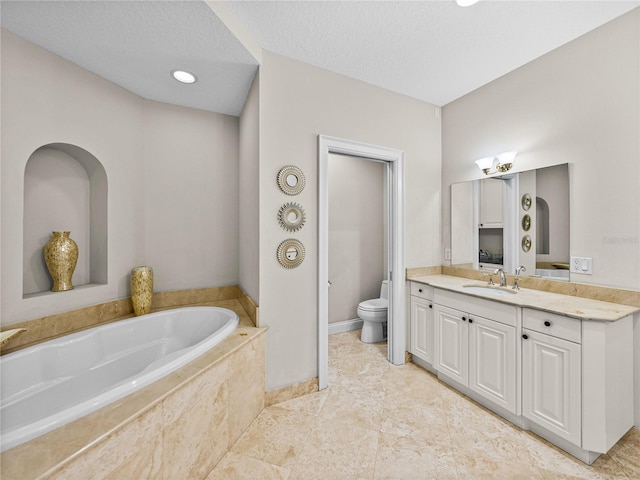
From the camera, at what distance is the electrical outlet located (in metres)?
1.81

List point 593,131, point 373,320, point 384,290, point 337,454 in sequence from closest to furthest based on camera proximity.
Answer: point 337,454 → point 593,131 → point 373,320 → point 384,290

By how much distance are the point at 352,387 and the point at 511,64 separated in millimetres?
2944

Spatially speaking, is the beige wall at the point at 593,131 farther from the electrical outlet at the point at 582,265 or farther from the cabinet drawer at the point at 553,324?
the cabinet drawer at the point at 553,324

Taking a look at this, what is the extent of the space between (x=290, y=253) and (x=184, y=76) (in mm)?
1571

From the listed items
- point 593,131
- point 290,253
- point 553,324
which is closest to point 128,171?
point 290,253

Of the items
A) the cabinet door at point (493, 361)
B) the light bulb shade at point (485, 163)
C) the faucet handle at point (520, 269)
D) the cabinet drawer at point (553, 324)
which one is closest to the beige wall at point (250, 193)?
the cabinet door at point (493, 361)

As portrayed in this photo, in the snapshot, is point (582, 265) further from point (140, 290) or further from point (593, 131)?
point (140, 290)

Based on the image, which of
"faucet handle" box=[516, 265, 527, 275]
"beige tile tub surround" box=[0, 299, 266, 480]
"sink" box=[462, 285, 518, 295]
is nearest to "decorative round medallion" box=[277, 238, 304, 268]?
"beige tile tub surround" box=[0, 299, 266, 480]

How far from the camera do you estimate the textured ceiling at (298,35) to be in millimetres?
1453

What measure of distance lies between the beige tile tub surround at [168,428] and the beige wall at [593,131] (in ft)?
7.84

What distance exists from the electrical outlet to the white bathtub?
2452 mm

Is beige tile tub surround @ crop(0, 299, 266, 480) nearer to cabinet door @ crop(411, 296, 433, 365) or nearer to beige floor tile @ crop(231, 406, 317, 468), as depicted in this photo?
beige floor tile @ crop(231, 406, 317, 468)

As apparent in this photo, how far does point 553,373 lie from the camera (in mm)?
1542

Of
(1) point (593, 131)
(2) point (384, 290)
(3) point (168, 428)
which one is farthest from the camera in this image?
(2) point (384, 290)
